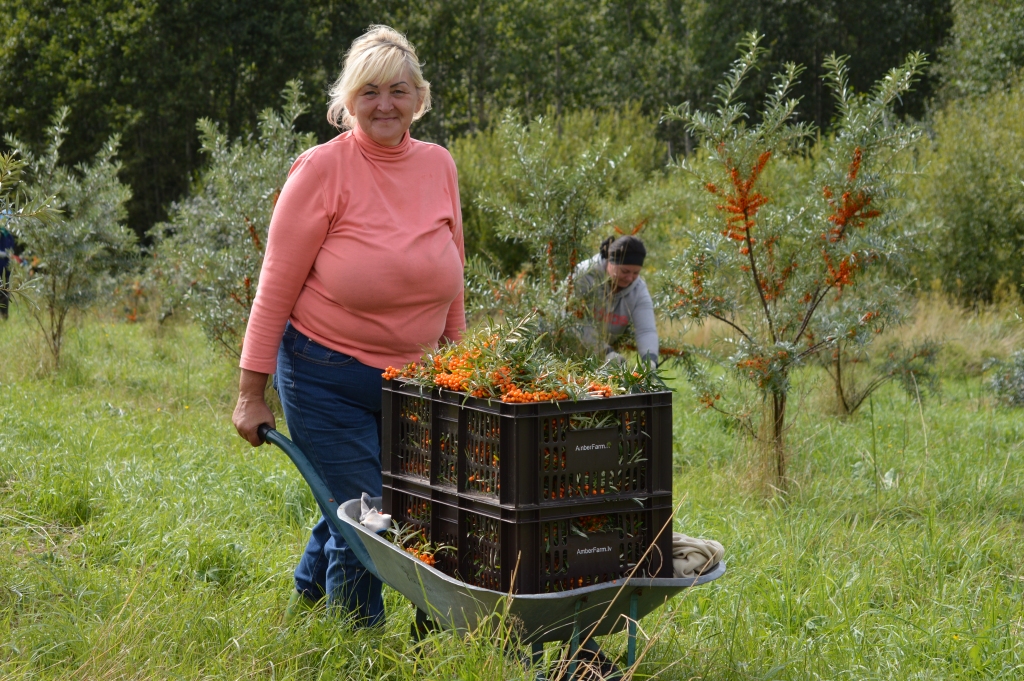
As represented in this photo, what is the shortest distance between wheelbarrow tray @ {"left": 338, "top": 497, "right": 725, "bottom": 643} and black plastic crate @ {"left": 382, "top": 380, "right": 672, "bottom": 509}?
200mm

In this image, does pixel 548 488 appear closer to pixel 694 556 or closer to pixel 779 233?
pixel 694 556

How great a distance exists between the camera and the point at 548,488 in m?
2.27

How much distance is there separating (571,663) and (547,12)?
34487 millimetres

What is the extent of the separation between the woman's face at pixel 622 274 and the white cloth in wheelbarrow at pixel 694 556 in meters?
3.64

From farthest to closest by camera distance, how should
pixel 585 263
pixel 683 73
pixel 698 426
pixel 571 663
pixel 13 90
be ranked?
pixel 683 73 < pixel 13 90 < pixel 698 426 < pixel 585 263 < pixel 571 663

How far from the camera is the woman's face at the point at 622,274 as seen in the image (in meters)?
6.18

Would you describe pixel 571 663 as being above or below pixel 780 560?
above

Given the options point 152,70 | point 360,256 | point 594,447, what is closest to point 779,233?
point 360,256

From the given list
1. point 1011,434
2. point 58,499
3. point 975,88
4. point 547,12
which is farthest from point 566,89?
point 58,499

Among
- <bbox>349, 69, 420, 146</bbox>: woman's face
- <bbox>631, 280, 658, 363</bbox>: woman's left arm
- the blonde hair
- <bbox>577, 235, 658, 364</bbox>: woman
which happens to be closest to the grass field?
<bbox>631, 280, 658, 363</bbox>: woman's left arm

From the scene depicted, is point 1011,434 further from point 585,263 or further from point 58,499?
point 58,499

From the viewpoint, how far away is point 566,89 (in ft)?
116

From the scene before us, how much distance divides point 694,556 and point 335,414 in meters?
1.17

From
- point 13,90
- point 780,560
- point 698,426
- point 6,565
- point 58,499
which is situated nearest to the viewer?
point 6,565
